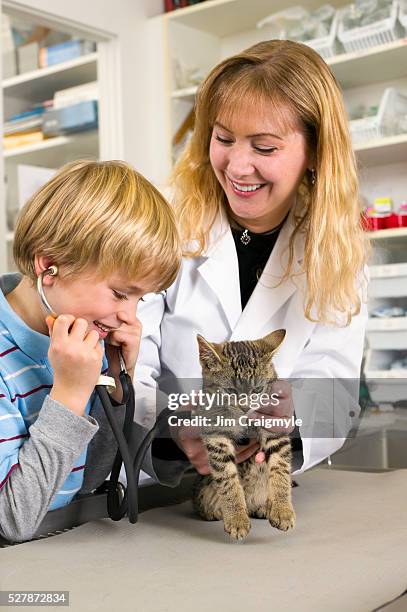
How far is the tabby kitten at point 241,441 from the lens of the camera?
646 mm

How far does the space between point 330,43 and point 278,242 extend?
1768 millimetres

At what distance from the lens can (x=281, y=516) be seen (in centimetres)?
67

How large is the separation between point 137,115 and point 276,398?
2479mm

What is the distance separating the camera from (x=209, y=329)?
0.79 m

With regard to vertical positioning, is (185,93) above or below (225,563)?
above

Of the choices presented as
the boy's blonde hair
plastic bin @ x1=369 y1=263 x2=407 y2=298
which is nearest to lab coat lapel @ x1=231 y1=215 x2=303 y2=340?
the boy's blonde hair

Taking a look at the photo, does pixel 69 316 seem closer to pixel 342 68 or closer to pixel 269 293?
pixel 269 293

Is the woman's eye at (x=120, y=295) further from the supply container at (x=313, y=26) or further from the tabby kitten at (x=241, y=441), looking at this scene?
the supply container at (x=313, y=26)

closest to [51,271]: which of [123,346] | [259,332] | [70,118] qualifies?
[123,346]

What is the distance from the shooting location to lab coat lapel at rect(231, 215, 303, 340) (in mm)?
768

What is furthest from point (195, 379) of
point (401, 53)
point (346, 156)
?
point (401, 53)

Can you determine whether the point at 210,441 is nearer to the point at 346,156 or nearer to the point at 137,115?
the point at 346,156

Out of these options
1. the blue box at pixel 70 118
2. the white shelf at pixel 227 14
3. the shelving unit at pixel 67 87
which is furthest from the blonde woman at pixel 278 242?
the blue box at pixel 70 118

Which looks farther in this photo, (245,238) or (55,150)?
(55,150)
